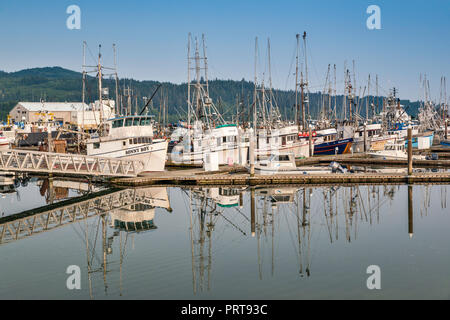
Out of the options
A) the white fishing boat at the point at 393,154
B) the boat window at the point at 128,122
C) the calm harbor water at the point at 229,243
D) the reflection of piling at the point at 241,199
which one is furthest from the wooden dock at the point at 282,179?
the white fishing boat at the point at 393,154

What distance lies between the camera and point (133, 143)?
4325 centimetres

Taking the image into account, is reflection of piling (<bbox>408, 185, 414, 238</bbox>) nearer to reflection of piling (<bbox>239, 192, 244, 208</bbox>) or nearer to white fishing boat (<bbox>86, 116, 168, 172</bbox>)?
reflection of piling (<bbox>239, 192, 244, 208</bbox>)

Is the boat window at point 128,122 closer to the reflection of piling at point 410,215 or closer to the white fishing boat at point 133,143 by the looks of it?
the white fishing boat at point 133,143

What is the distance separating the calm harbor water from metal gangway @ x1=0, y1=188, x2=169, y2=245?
69 millimetres

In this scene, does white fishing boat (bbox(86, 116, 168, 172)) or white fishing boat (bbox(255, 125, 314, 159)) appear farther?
white fishing boat (bbox(255, 125, 314, 159))

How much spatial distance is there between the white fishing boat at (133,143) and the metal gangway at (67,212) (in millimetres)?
5948

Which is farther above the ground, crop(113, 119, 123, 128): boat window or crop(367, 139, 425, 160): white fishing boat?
crop(113, 119, 123, 128): boat window

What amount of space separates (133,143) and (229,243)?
22284mm

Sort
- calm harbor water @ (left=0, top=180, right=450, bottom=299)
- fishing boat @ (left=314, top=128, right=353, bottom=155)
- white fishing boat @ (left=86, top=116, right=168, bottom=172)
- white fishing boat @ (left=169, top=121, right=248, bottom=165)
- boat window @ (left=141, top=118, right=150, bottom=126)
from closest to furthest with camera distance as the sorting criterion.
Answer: calm harbor water @ (left=0, top=180, right=450, bottom=299), white fishing boat @ (left=86, top=116, right=168, bottom=172), boat window @ (left=141, top=118, right=150, bottom=126), white fishing boat @ (left=169, top=121, right=248, bottom=165), fishing boat @ (left=314, top=128, right=353, bottom=155)

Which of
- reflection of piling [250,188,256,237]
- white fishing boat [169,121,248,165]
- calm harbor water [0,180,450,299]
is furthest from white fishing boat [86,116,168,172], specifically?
reflection of piling [250,188,256,237]

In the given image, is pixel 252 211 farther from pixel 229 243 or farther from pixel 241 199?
pixel 229 243

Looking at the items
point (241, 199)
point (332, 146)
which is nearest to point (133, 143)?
point (241, 199)

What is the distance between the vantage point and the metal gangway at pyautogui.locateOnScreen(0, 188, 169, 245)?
2588 cm
